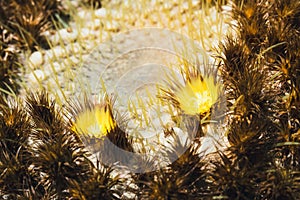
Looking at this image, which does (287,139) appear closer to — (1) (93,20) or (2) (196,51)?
(2) (196,51)

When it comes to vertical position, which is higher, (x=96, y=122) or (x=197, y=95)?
(x=197, y=95)

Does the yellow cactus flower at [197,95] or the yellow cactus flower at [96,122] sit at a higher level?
the yellow cactus flower at [197,95]

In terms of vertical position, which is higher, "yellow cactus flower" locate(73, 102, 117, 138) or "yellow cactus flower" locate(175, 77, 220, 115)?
"yellow cactus flower" locate(175, 77, 220, 115)

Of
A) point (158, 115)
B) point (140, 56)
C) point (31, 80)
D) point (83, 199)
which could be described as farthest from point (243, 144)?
point (31, 80)
